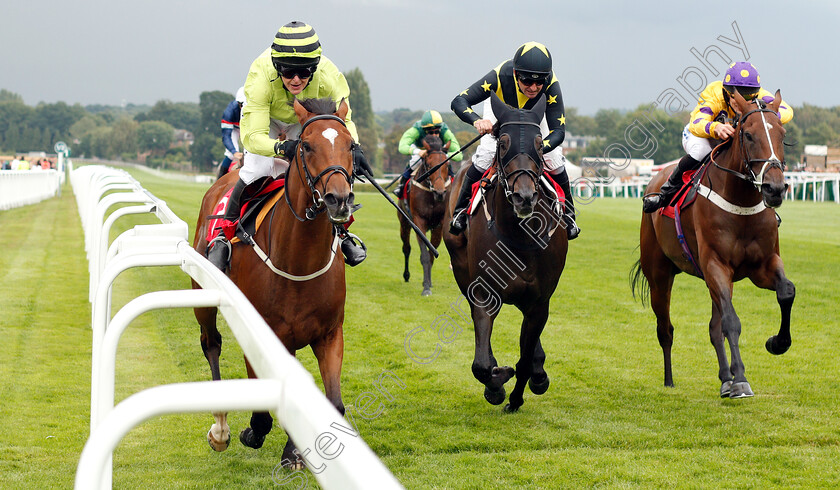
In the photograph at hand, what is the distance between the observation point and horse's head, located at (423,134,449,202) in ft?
35.6

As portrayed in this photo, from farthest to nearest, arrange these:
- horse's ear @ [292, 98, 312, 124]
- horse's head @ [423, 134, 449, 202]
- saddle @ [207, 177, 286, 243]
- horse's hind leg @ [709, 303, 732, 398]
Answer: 1. horse's head @ [423, 134, 449, 202]
2. horse's hind leg @ [709, 303, 732, 398]
3. saddle @ [207, 177, 286, 243]
4. horse's ear @ [292, 98, 312, 124]

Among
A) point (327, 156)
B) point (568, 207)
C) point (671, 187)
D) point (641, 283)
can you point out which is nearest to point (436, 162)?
point (641, 283)

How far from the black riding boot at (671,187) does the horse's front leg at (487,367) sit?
218cm

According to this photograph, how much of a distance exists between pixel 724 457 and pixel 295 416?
362cm

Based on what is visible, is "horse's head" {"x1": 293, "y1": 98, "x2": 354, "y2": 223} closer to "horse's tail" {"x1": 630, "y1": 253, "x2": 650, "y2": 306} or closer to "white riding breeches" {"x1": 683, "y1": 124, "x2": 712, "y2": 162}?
"white riding breeches" {"x1": 683, "y1": 124, "x2": 712, "y2": 162}

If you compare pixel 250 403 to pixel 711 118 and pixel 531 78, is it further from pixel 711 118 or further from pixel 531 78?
pixel 711 118

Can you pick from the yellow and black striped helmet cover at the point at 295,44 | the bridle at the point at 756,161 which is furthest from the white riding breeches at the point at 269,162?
the bridle at the point at 756,161

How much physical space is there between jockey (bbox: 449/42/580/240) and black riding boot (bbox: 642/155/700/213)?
128cm

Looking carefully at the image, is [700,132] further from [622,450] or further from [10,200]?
[10,200]

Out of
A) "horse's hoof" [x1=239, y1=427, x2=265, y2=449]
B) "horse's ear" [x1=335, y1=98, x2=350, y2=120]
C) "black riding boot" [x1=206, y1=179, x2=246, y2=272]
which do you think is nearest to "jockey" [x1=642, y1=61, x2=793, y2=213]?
"horse's ear" [x1=335, y1=98, x2=350, y2=120]

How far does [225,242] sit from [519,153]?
5.63ft

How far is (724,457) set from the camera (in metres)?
4.46

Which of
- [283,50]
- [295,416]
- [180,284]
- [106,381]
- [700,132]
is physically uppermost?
[283,50]

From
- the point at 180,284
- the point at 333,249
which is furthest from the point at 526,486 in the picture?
the point at 180,284
